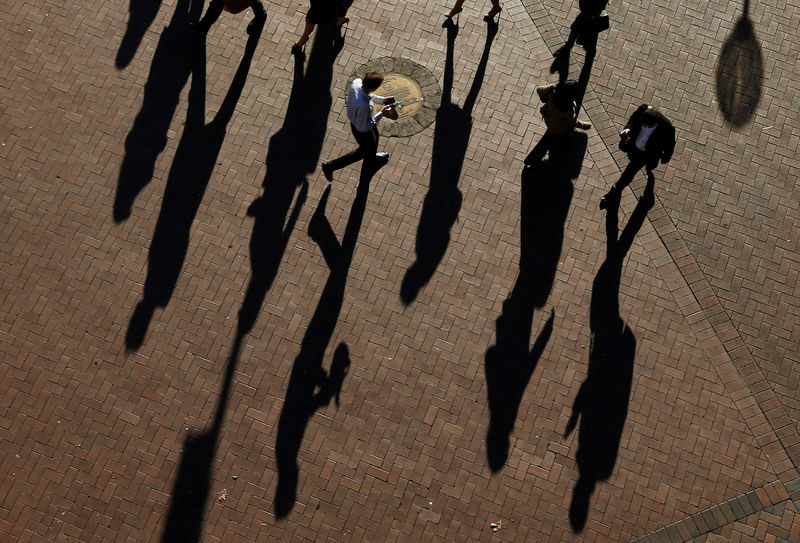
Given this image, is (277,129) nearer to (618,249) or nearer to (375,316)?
(375,316)

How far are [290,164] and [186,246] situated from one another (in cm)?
Answer: 176

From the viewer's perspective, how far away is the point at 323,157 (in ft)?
32.5

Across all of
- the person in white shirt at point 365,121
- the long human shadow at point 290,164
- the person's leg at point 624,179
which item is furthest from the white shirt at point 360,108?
the person's leg at point 624,179

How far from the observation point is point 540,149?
942 centimetres

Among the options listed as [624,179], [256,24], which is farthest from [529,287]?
[256,24]

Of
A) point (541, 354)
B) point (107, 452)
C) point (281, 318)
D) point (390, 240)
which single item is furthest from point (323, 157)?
point (107, 452)

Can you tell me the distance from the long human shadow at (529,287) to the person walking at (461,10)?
2.19 m

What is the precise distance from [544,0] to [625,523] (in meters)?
7.36

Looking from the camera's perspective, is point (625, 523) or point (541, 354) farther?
point (541, 354)

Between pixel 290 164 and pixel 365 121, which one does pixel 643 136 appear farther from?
pixel 290 164

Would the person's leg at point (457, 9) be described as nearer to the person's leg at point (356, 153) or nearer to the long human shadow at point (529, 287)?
the long human shadow at point (529, 287)

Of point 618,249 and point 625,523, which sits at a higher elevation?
point 618,249

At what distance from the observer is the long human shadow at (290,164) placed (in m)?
9.30

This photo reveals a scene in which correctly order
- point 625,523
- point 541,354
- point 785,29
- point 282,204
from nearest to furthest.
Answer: point 625,523 → point 541,354 → point 282,204 → point 785,29
